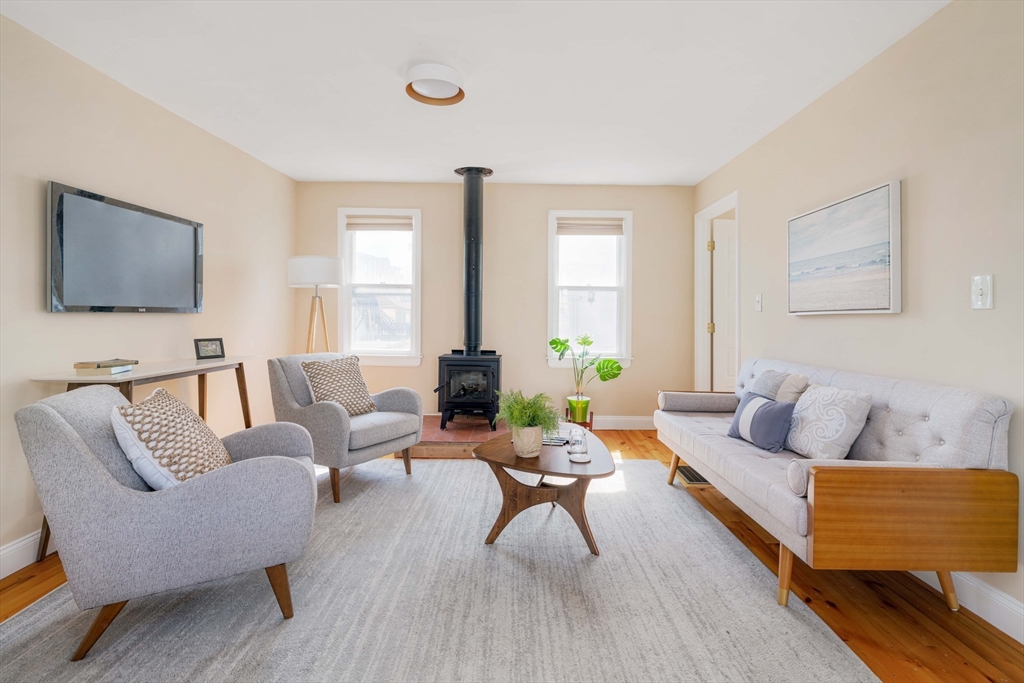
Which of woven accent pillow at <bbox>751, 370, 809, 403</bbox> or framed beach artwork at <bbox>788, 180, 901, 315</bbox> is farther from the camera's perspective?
woven accent pillow at <bbox>751, 370, 809, 403</bbox>

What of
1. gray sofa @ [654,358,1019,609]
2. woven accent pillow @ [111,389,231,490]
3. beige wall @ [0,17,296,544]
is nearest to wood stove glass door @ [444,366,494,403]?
beige wall @ [0,17,296,544]

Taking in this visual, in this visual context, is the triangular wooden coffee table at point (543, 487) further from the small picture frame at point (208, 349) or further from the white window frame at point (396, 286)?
the white window frame at point (396, 286)

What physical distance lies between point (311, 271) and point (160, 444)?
8.53 ft

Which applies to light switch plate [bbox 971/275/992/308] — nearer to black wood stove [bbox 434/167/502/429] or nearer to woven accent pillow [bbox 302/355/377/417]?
black wood stove [bbox 434/167/502/429]

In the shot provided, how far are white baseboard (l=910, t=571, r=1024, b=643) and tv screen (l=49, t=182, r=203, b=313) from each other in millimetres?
4232

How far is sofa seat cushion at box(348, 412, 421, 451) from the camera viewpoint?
9.65 ft

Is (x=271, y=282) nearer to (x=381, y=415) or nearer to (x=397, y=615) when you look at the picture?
(x=381, y=415)

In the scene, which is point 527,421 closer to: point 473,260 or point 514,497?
point 514,497

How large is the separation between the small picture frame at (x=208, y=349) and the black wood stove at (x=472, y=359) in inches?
67.9

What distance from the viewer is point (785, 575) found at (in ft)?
6.15

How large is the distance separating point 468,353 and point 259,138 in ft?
7.89

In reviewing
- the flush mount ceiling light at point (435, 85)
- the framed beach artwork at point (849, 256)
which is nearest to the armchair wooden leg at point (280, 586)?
the flush mount ceiling light at point (435, 85)

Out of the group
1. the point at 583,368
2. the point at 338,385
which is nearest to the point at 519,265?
the point at 583,368

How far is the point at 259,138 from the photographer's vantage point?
3604 millimetres
